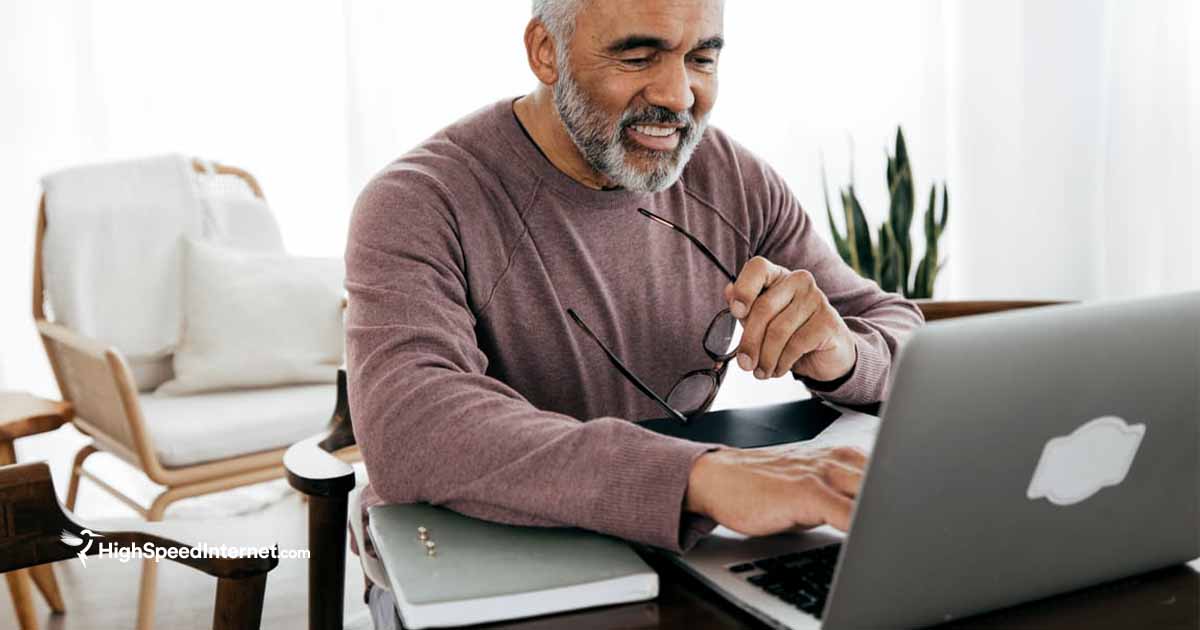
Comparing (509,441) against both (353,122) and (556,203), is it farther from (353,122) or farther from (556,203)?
(353,122)

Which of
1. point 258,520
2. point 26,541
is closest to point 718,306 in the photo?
point 26,541

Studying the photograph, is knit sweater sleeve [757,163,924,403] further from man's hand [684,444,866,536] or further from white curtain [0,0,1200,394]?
white curtain [0,0,1200,394]

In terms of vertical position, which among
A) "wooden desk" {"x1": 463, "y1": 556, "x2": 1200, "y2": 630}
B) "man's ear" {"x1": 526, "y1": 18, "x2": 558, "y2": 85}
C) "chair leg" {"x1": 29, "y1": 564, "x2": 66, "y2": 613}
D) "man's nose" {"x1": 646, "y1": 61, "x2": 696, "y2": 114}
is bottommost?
"chair leg" {"x1": 29, "y1": 564, "x2": 66, "y2": 613}

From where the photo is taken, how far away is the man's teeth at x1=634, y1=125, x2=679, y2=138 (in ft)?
4.84

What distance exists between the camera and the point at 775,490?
2.83 feet

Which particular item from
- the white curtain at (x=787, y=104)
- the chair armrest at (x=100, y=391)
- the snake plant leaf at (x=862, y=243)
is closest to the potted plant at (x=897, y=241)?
the snake plant leaf at (x=862, y=243)

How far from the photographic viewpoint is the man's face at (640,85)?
1383 mm

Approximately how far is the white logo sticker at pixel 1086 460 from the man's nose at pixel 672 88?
2.58ft

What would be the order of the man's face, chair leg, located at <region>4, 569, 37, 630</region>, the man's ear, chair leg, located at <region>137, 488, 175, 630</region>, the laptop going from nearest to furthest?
the laptop
the man's face
the man's ear
chair leg, located at <region>4, 569, 37, 630</region>
chair leg, located at <region>137, 488, 175, 630</region>

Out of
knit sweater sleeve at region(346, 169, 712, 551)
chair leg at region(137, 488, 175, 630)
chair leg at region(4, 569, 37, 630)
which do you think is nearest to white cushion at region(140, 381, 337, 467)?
chair leg at region(137, 488, 175, 630)

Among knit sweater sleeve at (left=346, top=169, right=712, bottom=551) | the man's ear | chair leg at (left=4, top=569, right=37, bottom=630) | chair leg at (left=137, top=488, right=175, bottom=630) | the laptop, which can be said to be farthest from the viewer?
chair leg at (left=137, top=488, right=175, bottom=630)

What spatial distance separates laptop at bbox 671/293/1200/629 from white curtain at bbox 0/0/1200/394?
2.74 m

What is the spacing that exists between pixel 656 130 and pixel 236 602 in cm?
76

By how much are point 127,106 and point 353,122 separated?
0.65m
